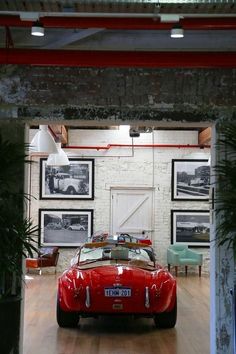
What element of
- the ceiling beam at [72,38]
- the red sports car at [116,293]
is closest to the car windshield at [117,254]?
the red sports car at [116,293]

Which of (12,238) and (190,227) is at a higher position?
(12,238)

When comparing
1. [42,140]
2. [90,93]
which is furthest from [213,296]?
[42,140]

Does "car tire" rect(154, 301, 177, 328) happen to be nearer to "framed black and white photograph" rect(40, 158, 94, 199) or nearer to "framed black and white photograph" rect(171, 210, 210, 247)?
"framed black and white photograph" rect(171, 210, 210, 247)

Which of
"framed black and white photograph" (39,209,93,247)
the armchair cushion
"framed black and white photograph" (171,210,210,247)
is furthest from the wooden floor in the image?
"framed black and white photograph" (171,210,210,247)

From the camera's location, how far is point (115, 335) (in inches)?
303

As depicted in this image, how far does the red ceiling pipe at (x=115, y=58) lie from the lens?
17.8ft

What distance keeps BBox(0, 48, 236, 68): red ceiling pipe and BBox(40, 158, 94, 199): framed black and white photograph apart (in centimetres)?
1042

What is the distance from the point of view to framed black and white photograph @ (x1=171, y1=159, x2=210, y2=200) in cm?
1585

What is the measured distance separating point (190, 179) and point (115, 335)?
870 cm

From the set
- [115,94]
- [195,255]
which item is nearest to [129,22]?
[115,94]

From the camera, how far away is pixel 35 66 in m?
5.68

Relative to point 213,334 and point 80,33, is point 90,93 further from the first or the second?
point 213,334

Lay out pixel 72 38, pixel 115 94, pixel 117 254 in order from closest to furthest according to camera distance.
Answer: pixel 115 94, pixel 72 38, pixel 117 254

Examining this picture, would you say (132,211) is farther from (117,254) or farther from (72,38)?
(72,38)
